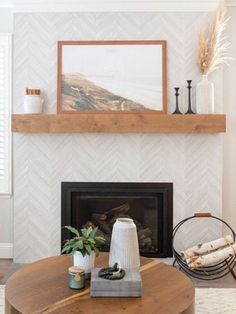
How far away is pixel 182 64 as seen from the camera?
373 cm

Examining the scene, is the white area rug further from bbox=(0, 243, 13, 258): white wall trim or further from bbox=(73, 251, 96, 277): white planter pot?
bbox=(73, 251, 96, 277): white planter pot

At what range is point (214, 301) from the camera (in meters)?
2.97

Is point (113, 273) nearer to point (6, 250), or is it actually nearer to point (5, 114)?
point (6, 250)

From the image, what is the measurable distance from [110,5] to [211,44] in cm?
98

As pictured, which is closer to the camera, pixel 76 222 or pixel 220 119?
pixel 220 119

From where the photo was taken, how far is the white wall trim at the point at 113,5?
3.69m

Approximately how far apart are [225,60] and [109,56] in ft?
3.70

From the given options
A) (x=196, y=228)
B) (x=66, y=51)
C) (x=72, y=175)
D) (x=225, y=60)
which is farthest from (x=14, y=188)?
(x=225, y=60)

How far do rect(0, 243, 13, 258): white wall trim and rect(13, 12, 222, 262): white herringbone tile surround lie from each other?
11.1 inches

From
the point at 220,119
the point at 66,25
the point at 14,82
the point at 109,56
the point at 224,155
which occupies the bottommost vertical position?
the point at 224,155

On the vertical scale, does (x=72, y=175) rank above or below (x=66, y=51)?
below

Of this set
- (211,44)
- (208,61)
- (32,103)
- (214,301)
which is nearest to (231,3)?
(211,44)

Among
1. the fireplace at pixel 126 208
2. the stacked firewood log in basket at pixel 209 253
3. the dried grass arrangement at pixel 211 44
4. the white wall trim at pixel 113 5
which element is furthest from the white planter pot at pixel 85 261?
the white wall trim at pixel 113 5

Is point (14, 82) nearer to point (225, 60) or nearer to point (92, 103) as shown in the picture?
point (92, 103)
